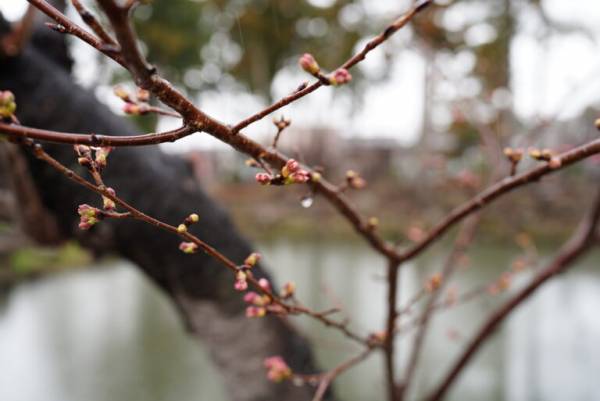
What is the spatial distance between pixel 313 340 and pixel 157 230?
0.42 m

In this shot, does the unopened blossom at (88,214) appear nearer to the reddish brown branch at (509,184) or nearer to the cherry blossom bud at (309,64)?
the cherry blossom bud at (309,64)

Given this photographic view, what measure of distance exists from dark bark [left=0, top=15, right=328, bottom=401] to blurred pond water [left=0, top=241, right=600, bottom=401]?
0.22 m

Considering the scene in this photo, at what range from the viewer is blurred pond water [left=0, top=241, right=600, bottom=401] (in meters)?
0.90

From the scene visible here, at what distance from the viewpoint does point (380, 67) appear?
10.3 ft

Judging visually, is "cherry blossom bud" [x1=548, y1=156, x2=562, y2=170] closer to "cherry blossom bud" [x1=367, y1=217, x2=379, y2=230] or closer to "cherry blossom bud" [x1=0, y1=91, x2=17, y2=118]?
"cherry blossom bud" [x1=367, y1=217, x2=379, y2=230]

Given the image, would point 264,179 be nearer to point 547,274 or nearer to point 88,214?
point 88,214

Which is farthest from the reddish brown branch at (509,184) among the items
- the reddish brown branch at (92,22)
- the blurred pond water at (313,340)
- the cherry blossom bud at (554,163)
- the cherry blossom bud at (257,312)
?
the blurred pond water at (313,340)

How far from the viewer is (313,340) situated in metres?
0.74

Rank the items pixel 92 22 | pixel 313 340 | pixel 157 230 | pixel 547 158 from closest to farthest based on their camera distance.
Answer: pixel 92 22 < pixel 547 158 < pixel 157 230 < pixel 313 340

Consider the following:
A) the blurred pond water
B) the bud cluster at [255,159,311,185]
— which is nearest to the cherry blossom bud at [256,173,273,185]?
the bud cluster at [255,159,311,185]

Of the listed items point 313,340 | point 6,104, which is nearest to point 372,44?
point 6,104

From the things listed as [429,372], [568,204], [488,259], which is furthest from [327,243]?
[568,204]

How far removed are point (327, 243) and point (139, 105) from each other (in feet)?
6.61

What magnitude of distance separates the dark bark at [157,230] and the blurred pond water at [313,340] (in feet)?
0.73
